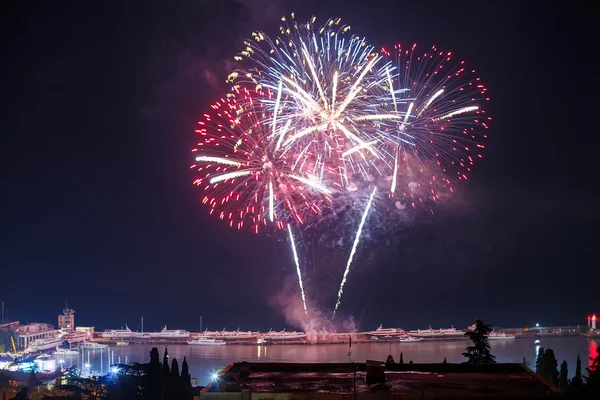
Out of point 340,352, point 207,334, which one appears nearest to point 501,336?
point 340,352

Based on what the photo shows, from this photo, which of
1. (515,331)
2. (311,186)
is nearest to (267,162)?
(311,186)

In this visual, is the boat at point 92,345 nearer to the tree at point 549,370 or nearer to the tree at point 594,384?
the tree at point 549,370

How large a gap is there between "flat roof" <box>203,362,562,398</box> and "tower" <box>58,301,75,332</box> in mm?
45279

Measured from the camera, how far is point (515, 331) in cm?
5056

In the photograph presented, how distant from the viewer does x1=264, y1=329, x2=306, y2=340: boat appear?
48188mm

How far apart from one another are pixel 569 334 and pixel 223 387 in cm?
4853

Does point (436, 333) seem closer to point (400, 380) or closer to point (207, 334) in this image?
point (207, 334)

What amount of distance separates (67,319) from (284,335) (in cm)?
1656

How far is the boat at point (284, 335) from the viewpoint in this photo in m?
48.2

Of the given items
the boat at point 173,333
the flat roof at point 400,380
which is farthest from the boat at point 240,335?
the flat roof at point 400,380

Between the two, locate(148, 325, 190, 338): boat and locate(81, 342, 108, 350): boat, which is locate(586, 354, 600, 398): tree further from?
locate(81, 342, 108, 350): boat

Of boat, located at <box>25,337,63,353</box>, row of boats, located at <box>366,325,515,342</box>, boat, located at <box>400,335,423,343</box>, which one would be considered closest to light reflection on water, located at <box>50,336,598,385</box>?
boat, located at <box>400,335,423,343</box>

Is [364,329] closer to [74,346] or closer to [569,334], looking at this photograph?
[569,334]

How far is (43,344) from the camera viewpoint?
53219 millimetres
